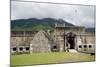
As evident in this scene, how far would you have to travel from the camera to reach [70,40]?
3.03 m

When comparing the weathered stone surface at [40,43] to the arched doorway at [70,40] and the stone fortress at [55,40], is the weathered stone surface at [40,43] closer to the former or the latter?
the stone fortress at [55,40]

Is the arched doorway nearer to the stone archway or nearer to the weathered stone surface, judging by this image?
the stone archway

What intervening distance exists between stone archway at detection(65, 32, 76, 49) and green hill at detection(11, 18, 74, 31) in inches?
8.5

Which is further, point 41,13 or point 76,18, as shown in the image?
point 76,18

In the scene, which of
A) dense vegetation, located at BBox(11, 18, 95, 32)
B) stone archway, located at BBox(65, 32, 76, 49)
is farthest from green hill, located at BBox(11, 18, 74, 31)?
stone archway, located at BBox(65, 32, 76, 49)

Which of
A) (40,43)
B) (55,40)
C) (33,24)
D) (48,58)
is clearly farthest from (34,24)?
(48,58)

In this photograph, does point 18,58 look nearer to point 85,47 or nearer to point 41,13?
point 41,13

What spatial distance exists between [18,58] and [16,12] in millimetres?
585

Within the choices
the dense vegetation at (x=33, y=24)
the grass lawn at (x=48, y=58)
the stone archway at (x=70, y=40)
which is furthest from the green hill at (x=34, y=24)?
the grass lawn at (x=48, y=58)

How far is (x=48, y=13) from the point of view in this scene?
2.92m
